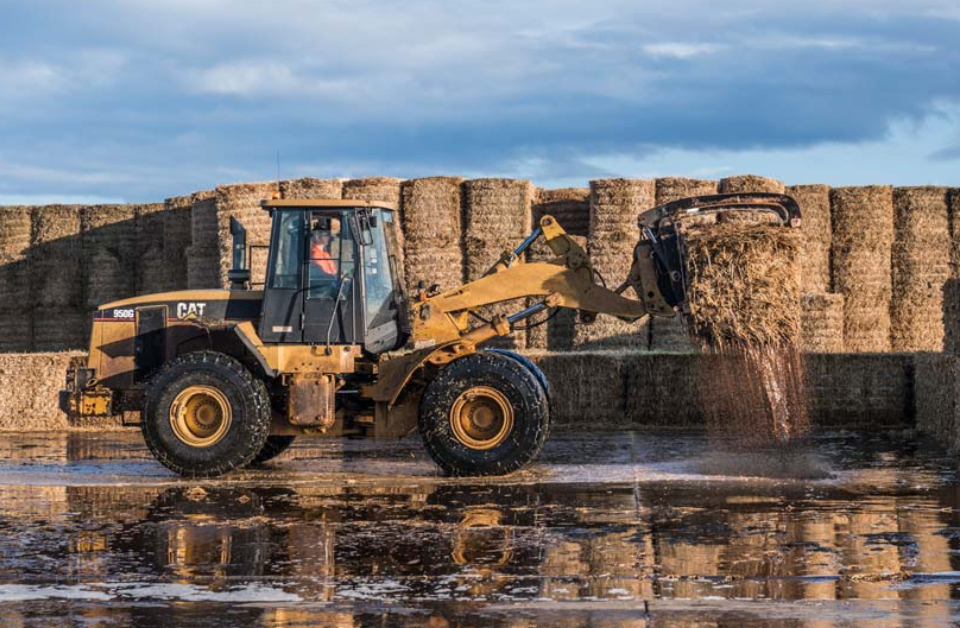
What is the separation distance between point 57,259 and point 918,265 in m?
14.4

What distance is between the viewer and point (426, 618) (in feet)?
22.1

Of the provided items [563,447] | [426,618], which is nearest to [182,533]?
[426,618]

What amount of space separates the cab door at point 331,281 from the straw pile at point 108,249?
37.7 feet

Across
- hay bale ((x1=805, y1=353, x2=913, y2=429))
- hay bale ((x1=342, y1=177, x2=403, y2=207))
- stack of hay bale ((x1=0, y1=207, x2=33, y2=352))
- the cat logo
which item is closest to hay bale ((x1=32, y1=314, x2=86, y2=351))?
stack of hay bale ((x1=0, y1=207, x2=33, y2=352))

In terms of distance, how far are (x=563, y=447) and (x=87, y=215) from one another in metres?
11.8

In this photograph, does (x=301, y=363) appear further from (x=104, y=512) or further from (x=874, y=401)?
(x=874, y=401)

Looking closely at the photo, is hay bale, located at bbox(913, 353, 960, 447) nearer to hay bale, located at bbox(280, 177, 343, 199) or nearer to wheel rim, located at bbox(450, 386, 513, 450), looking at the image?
wheel rim, located at bbox(450, 386, 513, 450)

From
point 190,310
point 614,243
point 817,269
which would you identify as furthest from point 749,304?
point 817,269

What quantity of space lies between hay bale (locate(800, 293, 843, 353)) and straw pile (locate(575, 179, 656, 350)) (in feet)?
7.60

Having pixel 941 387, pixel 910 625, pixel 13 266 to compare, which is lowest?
pixel 910 625

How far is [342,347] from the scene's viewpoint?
13359 millimetres

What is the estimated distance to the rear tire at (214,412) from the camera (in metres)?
13.1

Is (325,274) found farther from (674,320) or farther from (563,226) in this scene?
(563,226)

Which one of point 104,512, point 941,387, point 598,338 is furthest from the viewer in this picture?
point 598,338
